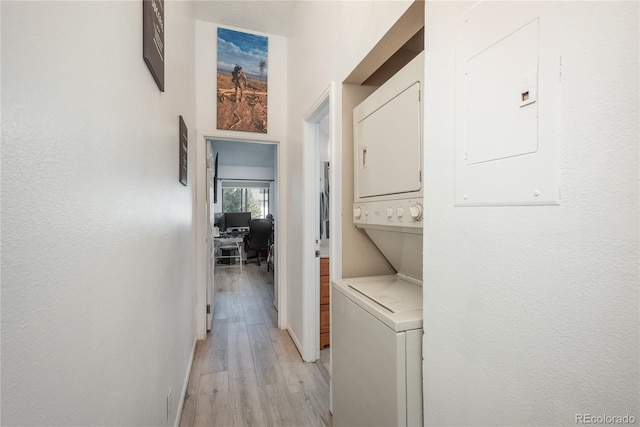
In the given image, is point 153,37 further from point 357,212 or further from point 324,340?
point 324,340

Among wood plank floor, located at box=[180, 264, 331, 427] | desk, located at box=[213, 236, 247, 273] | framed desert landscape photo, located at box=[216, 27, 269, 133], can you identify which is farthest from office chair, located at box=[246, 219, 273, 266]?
framed desert landscape photo, located at box=[216, 27, 269, 133]

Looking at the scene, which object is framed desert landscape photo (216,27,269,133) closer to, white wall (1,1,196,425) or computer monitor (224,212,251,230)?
white wall (1,1,196,425)

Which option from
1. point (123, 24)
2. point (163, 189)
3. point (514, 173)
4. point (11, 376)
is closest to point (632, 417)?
point (514, 173)

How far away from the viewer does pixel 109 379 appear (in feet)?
2.39

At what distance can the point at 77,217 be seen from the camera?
0.58 metres

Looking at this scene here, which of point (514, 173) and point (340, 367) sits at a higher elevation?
point (514, 173)

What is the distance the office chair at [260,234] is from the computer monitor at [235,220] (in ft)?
3.99

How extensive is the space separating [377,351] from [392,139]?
2.90ft

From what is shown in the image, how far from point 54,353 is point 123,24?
0.84 m

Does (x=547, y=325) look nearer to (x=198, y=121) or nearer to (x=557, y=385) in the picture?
(x=557, y=385)

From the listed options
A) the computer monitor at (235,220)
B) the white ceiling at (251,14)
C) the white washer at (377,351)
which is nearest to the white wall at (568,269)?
the white washer at (377,351)

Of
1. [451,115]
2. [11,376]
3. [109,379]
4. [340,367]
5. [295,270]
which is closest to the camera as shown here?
[11,376]

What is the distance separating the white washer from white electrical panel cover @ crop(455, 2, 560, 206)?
1.75ft

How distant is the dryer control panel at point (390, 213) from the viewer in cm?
113
